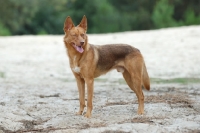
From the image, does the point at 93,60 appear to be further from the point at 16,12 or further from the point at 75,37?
the point at 16,12

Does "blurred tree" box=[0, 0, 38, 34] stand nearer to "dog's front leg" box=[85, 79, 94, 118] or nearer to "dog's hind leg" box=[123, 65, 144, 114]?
"dog's hind leg" box=[123, 65, 144, 114]

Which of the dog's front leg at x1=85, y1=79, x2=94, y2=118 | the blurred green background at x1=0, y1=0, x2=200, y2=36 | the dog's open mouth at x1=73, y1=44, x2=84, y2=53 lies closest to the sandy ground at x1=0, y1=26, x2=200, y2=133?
the dog's front leg at x1=85, y1=79, x2=94, y2=118

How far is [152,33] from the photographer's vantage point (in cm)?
2297

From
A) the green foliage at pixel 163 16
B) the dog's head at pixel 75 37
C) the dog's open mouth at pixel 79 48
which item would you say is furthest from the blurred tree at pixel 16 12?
the dog's open mouth at pixel 79 48

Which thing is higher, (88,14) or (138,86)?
(88,14)

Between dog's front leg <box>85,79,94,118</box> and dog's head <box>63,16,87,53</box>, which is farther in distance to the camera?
dog's front leg <box>85,79,94,118</box>

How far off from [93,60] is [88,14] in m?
37.3

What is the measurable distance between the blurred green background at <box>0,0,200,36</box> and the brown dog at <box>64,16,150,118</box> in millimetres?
30307

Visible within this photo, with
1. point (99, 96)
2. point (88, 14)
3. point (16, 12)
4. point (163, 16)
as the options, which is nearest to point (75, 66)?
point (99, 96)

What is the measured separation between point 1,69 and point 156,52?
254 inches

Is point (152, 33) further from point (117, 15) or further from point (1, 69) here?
point (117, 15)

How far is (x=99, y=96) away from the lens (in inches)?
394

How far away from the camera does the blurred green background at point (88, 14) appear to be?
3909 cm

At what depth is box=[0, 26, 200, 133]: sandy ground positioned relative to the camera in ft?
23.2
